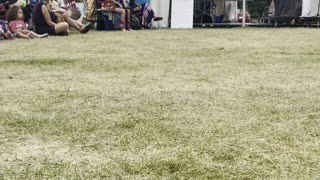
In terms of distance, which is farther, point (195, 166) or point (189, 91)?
point (189, 91)

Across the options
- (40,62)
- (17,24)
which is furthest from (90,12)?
(40,62)

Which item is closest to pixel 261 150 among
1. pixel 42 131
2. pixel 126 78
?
pixel 42 131

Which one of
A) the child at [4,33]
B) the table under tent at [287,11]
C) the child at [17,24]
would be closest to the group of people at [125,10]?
the child at [17,24]

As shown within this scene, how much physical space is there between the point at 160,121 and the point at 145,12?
31.1 feet

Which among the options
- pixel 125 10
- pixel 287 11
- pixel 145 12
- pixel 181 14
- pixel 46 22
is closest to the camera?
pixel 46 22

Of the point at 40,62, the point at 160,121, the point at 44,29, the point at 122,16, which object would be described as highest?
the point at 122,16

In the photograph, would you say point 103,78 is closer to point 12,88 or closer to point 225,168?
point 12,88

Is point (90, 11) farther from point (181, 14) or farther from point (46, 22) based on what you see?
point (46, 22)

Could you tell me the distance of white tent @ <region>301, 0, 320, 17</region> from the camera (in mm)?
12148

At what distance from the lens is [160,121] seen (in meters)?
1.98

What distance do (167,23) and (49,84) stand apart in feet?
30.3

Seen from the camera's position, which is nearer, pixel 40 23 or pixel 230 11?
pixel 40 23

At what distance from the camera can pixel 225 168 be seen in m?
1.39

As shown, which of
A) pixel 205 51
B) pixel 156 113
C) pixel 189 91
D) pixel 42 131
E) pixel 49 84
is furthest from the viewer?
pixel 205 51
